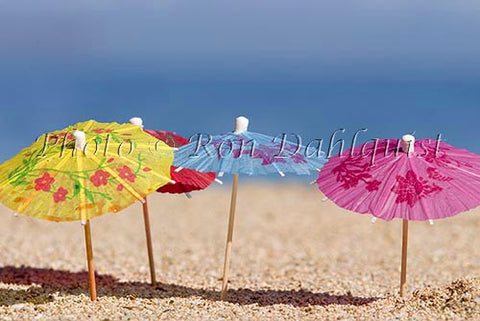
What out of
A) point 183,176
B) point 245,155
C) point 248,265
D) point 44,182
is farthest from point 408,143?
point 248,265

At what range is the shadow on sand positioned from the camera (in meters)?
5.41

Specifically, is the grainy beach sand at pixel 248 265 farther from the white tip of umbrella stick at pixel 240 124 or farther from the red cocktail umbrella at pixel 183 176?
the white tip of umbrella stick at pixel 240 124

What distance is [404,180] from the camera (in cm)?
493

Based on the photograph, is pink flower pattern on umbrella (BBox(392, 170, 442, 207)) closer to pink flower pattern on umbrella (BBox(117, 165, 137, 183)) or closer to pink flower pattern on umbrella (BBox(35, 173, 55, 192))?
pink flower pattern on umbrella (BBox(117, 165, 137, 183))

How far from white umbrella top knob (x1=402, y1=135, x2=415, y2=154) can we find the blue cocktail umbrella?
0.53m

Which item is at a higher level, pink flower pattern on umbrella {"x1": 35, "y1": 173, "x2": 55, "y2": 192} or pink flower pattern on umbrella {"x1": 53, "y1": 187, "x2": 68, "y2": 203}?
pink flower pattern on umbrella {"x1": 35, "y1": 173, "x2": 55, "y2": 192}

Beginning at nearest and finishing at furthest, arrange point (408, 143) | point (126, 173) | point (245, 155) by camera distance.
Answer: point (126, 173)
point (245, 155)
point (408, 143)

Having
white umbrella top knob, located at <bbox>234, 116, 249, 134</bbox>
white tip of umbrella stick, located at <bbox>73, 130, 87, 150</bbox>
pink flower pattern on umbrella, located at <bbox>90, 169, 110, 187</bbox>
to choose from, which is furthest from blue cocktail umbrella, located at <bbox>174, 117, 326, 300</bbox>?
white tip of umbrella stick, located at <bbox>73, 130, 87, 150</bbox>

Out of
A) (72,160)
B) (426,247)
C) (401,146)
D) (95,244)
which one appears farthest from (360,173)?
(95,244)

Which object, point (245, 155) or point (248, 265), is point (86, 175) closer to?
point (245, 155)

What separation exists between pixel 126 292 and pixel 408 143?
2312 mm

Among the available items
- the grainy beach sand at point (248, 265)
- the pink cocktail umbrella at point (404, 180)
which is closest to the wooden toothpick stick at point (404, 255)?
the pink cocktail umbrella at point (404, 180)

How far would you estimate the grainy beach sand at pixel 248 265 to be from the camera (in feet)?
16.3

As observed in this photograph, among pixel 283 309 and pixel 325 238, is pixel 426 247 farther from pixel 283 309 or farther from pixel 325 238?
pixel 283 309
